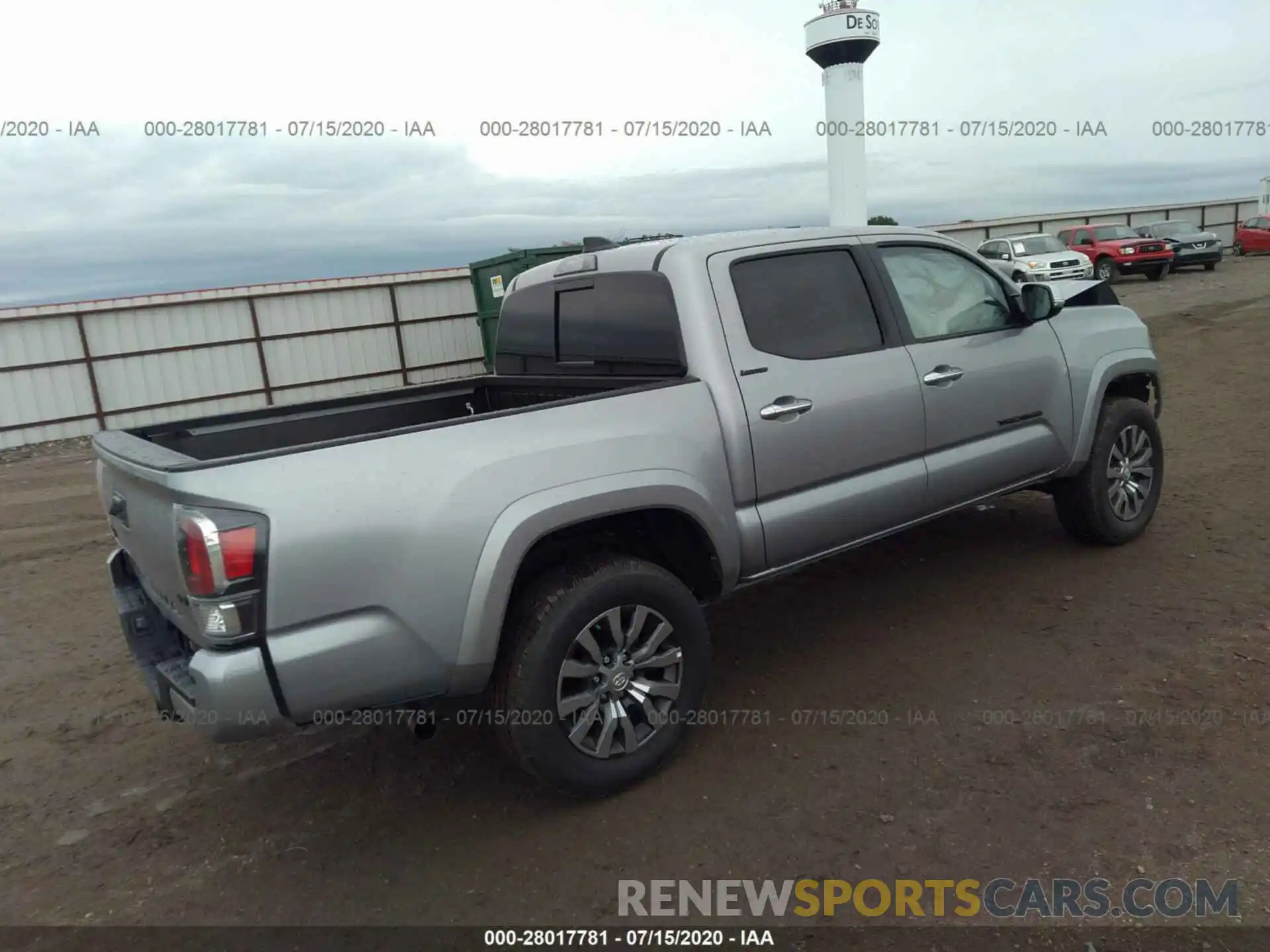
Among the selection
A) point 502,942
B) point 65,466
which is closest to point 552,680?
point 502,942

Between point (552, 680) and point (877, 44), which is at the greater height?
point (877, 44)

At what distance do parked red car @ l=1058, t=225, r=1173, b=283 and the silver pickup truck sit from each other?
21246 mm

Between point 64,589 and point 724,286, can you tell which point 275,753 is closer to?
point 724,286

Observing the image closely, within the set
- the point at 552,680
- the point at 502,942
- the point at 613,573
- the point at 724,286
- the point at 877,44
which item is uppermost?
the point at 877,44

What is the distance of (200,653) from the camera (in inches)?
98.2

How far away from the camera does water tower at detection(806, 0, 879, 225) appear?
21.4 metres

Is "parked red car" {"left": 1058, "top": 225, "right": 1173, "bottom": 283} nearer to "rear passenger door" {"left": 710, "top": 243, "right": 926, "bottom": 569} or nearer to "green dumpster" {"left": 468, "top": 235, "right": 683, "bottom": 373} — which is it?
"green dumpster" {"left": 468, "top": 235, "right": 683, "bottom": 373}

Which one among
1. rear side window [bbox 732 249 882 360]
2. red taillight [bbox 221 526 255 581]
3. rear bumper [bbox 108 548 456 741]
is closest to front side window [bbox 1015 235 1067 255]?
rear side window [bbox 732 249 882 360]

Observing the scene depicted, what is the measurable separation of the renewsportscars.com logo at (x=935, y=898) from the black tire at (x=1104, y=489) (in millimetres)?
2649

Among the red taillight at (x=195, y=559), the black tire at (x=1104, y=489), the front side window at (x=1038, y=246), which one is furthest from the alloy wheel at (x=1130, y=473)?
the front side window at (x=1038, y=246)

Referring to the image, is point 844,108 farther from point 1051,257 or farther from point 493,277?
point 493,277

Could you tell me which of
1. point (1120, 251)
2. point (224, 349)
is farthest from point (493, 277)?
point (1120, 251)

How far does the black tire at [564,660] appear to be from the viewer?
2848 millimetres

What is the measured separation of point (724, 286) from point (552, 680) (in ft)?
5.41
